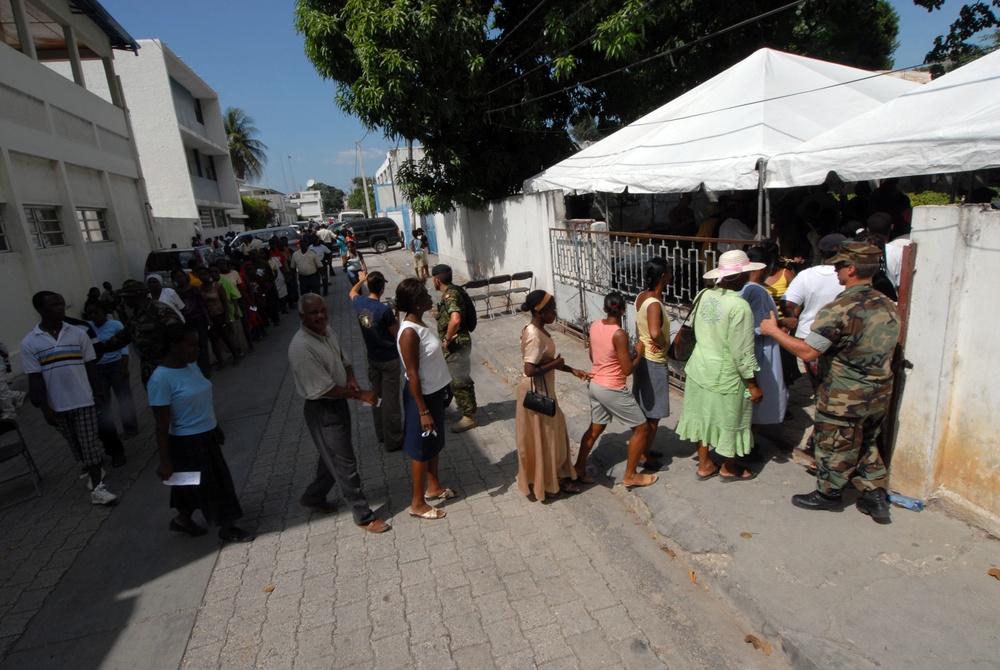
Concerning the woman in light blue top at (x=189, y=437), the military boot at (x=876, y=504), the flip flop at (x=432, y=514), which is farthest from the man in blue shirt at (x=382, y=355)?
the military boot at (x=876, y=504)

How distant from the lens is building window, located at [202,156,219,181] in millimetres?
29577

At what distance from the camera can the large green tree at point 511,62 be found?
10344 mm

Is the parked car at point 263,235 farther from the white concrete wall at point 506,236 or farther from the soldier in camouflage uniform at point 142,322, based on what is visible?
the soldier in camouflage uniform at point 142,322

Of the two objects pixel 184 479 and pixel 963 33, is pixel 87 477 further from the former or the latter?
pixel 963 33

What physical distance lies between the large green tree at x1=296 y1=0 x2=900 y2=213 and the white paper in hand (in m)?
8.68

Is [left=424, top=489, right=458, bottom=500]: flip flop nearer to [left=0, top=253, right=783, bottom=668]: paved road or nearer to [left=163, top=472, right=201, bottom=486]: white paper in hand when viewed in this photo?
[left=0, top=253, right=783, bottom=668]: paved road

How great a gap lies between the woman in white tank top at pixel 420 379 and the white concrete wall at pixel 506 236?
5.84 m

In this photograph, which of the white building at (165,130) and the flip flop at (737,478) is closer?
the flip flop at (737,478)

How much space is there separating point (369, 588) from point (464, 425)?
2.34 meters

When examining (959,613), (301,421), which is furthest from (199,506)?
(959,613)

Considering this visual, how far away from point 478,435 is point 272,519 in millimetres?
1986

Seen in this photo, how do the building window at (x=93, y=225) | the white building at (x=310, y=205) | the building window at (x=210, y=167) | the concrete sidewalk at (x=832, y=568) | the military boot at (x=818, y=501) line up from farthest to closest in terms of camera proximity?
the white building at (x=310, y=205) → the building window at (x=210, y=167) → the building window at (x=93, y=225) → the military boot at (x=818, y=501) → the concrete sidewalk at (x=832, y=568)

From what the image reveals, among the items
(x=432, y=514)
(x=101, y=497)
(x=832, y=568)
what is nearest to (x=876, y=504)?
(x=832, y=568)

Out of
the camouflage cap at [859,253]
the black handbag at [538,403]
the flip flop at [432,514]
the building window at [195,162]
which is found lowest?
the flip flop at [432,514]
